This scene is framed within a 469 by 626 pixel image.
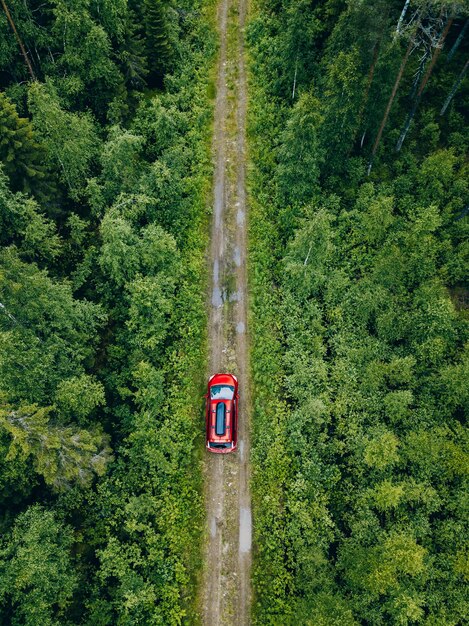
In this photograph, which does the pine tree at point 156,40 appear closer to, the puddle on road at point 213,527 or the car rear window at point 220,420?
the car rear window at point 220,420

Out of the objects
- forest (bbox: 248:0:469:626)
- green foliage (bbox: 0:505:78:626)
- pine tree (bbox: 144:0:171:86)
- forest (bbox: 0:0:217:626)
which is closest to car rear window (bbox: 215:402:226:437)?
forest (bbox: 0:0:217:626)

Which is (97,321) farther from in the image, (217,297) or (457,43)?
(457,43)

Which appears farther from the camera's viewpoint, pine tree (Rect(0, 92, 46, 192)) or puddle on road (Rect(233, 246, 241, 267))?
puddle on road (Rect(233, 246, 241, 267))

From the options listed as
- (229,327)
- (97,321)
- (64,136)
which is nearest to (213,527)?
(229,327)

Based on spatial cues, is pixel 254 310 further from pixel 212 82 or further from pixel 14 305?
pixel 212 82

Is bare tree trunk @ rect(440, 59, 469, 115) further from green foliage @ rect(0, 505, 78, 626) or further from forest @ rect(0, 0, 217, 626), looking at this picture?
green foliage @ rect(0, 505, 78, 626)

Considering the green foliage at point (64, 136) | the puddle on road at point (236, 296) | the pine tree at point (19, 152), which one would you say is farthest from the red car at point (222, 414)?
the pine tree at point (19, 152)

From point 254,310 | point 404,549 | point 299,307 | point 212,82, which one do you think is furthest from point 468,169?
point 404,549
